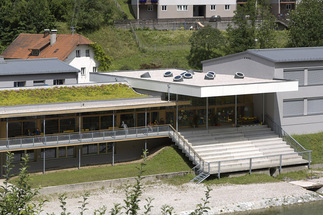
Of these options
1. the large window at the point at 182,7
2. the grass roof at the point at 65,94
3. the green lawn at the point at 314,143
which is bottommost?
the green lawn at the point at 314,143

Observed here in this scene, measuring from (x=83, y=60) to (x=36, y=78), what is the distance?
1330 centimetres

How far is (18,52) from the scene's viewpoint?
68.6 metres

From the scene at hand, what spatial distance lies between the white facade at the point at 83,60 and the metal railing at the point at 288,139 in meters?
23.5

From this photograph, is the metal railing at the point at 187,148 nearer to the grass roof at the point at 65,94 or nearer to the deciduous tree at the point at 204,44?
the grass roof at the point at 65,94

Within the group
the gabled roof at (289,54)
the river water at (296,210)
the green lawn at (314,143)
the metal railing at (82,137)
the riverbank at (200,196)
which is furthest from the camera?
the gabled roof at (289,54)

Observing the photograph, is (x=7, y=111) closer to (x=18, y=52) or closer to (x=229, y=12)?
(x=18, y=52)

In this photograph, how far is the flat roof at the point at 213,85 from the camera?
143 feet

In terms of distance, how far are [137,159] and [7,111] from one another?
9973mm

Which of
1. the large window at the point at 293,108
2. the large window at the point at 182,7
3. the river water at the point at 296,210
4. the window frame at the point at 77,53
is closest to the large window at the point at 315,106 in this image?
the large window at the point at 293,108

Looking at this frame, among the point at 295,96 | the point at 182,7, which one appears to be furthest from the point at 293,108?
the point at 182,7

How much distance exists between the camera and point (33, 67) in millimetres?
54531

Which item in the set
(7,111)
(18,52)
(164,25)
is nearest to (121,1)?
(164,25)

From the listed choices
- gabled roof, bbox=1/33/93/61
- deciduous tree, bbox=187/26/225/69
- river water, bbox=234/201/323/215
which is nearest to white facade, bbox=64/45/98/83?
gabled roof, bbox=1/33/93/61

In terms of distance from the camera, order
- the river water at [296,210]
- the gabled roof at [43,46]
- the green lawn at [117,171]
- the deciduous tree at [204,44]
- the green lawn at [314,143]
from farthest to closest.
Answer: the deciduous tree at [204,44]
the gabled roof at [43,46]
the green lawn at [314,143]
the green lawn at [117,171]
the river water at [296,210]
